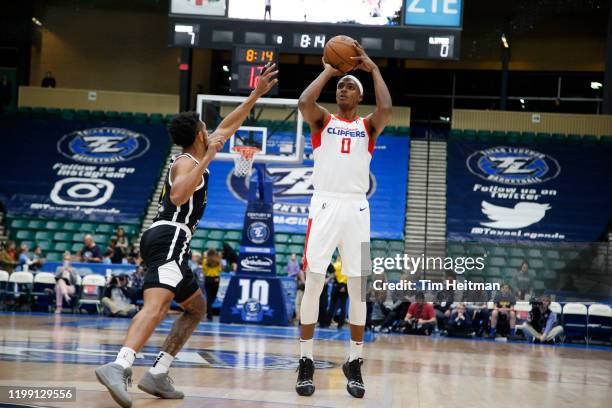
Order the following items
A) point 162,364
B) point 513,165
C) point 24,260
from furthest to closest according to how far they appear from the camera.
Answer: point 513,165, point 24,260, point 162,364

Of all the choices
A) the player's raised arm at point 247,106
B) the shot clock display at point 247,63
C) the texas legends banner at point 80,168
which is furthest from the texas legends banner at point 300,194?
the player's raised arm at point 247,106

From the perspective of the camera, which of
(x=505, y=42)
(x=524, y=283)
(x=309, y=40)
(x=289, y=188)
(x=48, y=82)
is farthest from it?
(x=505, y=42)

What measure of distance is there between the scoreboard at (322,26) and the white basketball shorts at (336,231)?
9044 mm

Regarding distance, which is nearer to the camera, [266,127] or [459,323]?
[459,323]

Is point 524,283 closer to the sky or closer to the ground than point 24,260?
closer to the sky

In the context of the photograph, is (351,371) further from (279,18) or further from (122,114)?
(122,114)

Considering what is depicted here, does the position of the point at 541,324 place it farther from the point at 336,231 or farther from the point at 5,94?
the point at 5,94

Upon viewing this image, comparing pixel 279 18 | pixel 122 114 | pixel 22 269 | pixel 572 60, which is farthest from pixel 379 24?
pixel 572 60

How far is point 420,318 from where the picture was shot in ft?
48.4

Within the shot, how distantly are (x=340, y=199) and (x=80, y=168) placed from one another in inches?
734

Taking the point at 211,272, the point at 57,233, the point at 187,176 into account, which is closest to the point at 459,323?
the point at 211,272

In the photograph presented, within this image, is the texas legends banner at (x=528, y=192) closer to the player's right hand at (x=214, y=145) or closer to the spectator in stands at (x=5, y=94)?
the spectator in stands at (x=5, y=94)

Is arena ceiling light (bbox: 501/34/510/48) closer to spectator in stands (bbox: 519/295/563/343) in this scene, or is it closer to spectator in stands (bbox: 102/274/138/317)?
spectator in stands (bbox: 519/295/563/343)

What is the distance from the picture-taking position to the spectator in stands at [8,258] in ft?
54.6
